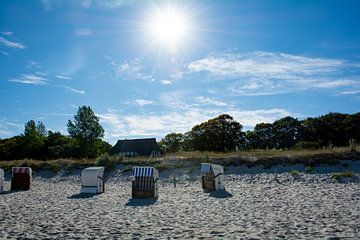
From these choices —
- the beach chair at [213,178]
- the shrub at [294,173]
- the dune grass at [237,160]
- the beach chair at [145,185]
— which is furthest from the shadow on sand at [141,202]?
the dune grass at [237,160]

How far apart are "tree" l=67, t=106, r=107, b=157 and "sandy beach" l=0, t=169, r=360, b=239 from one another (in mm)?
39686

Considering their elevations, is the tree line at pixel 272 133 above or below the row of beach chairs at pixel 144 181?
above

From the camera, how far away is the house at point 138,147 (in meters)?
53.8

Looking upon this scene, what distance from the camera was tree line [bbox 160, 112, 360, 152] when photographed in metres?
54.3

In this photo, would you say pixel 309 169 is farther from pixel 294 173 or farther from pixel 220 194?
A: pixel 220 194

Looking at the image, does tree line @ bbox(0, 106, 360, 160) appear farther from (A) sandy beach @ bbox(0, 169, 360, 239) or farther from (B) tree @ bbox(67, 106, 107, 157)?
(A) sandy beach @ bbox(0, 169, 360, 239)

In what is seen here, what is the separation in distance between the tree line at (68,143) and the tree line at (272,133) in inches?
708

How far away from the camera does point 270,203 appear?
11211 millimetres

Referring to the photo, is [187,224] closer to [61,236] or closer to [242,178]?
[61,236]

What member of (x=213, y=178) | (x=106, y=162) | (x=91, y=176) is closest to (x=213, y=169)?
(x=213, y=178)

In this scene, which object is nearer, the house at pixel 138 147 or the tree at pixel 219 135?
the house at pixel 138 147

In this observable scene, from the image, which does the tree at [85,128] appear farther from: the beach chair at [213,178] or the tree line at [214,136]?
the beach chair at [213,178]

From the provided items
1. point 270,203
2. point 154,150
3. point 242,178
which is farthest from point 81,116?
point 270,203

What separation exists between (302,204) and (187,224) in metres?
4.16
